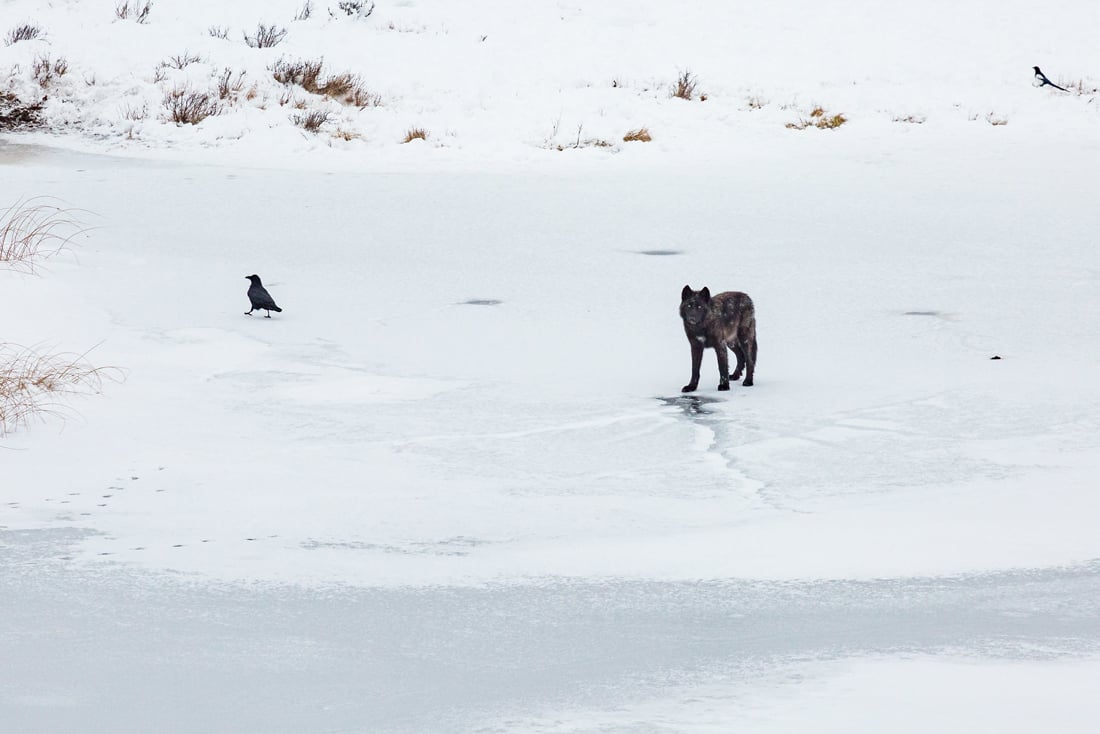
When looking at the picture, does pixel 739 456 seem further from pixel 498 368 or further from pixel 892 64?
pixel 892 64

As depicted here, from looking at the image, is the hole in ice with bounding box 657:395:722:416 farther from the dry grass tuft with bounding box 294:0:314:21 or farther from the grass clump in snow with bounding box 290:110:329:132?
the dry grass tuft with bounding box 294:0:314:21

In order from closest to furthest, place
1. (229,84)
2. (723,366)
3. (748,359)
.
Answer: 1. (723,366)
2. (748,359)
3. (229,84)

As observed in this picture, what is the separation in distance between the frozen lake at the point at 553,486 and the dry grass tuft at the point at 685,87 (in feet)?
22.6

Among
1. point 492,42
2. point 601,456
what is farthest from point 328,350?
point 492,42

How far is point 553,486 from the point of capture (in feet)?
20.1

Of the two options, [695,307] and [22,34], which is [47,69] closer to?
[22,34]

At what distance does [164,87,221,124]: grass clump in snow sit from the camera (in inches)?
722

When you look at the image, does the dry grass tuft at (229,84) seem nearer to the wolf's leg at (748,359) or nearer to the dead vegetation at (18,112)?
the dead vegetation at (18,112)

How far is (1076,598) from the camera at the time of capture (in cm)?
467

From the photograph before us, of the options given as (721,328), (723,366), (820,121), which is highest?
(820,121)

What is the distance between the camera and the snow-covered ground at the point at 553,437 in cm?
403

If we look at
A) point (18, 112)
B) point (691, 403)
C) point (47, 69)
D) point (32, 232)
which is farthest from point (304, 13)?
point (691, 403)

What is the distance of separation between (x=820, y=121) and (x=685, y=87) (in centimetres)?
205

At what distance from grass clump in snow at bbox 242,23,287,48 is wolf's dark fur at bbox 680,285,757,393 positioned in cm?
1507
